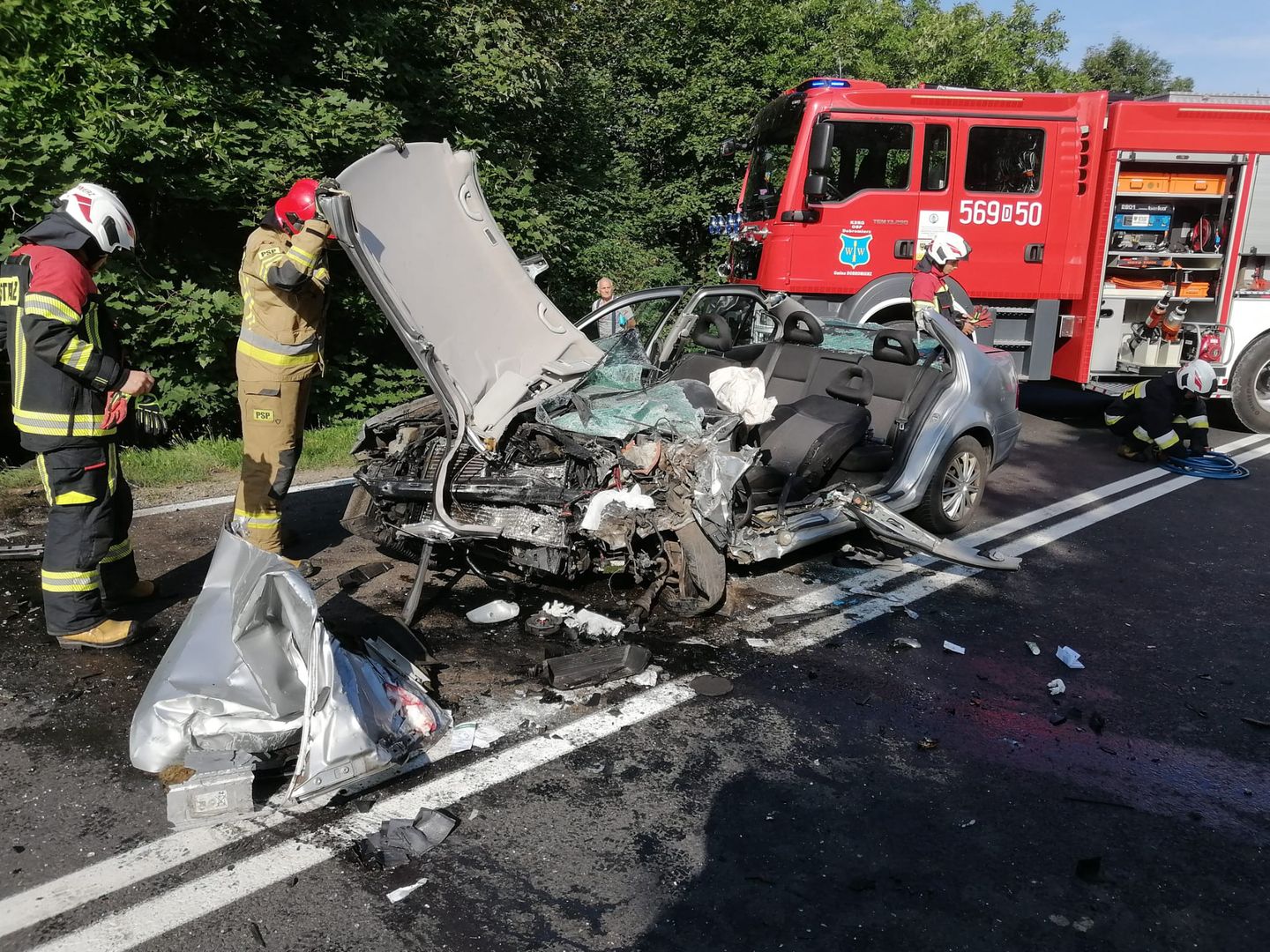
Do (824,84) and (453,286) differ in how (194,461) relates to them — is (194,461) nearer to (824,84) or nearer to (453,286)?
(453,286)

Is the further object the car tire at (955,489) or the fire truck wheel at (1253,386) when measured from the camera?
the fire truck wheel at (1253,386)

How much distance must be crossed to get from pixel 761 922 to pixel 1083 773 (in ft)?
5.07

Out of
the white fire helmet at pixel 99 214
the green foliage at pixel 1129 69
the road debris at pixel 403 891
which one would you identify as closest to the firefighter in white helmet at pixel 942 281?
the white fire helmet at pixel 99 214

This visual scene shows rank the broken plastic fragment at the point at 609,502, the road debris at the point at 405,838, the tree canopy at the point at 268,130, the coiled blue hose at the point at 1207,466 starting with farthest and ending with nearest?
the coiled blue hose at the point at 1207,466, the tree canopy at the point at 268,130, the broken plastic fragment at the point at 609,502, the road debris at the point at 405,838

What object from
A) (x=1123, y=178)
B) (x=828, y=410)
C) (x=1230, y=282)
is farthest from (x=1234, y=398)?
(x=828, y=410)

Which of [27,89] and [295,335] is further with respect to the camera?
[27,89]

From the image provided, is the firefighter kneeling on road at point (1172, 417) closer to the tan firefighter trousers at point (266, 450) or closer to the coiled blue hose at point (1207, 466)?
the coiled blue hose at point (1207, 466)

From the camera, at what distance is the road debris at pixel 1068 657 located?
434 centimetres

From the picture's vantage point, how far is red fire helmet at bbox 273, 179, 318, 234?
483 cm

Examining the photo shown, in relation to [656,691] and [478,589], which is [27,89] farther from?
[656,691]

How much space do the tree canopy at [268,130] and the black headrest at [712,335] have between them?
3.64 meters

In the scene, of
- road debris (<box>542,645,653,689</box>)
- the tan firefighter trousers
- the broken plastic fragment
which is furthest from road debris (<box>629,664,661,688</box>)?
the tan firefighter trousers

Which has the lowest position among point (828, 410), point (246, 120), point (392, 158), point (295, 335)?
point (828, 410)

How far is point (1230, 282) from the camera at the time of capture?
957 cm
